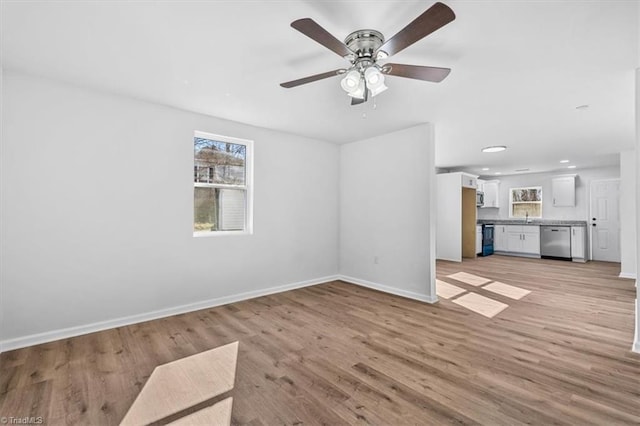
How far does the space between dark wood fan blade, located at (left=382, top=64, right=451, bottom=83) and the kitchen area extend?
19.1 feet

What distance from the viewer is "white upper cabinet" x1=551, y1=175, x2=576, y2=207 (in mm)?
7891

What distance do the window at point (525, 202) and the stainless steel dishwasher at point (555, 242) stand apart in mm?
956

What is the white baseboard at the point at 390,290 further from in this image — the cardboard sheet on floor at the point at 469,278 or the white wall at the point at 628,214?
the white wall at the point at 628,214

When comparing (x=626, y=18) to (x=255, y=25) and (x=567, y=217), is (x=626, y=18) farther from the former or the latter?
(x=567, y=217)

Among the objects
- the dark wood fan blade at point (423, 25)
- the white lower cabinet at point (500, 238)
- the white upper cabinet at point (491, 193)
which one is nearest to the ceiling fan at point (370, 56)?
the dark wood fan blade at point (423, 25)

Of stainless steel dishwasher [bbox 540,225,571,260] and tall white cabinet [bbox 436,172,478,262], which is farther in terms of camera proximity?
stainless steel dishwasher [bbox 540,225,571,260]

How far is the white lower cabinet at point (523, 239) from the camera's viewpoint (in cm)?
799

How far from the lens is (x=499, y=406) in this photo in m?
1.81

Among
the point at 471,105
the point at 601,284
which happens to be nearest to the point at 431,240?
the point at 471,105

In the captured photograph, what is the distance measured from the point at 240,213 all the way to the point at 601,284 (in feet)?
20.4

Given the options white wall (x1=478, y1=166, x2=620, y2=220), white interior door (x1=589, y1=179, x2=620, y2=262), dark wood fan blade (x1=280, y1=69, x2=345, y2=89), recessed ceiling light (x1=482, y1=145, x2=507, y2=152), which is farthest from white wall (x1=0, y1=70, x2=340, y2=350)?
white interior door (x1=589, y1=179, x2=620, y2=262)

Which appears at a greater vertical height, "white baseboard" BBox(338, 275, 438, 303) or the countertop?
the countertop

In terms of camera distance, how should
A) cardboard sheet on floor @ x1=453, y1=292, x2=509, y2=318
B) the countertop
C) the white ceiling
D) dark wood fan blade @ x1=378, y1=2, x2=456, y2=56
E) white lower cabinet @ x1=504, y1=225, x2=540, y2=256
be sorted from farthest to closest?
white lower cabinet @ x1=504, y1=225, x2=540, y2=256
the countertop
cardboard sheet on floor @ x1=453, y1=292, x2=509, y2=318
the white ceiling
dark wood fan blade @ x1=378, y1=2, x2=456, y2=56

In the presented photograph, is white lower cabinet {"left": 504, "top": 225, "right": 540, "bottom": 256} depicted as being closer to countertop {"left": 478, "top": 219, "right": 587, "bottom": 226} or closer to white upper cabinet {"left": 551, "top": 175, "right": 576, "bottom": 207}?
countertop {"left": 478, "top": 219, "right": 587, "bottom": 226}
